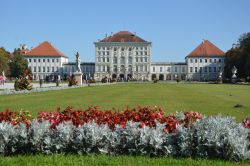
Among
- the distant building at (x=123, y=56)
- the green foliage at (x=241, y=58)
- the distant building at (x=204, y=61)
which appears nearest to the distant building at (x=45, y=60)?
the distant building at (x=123, y=56)

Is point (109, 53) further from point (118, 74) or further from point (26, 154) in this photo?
point (26, 154)

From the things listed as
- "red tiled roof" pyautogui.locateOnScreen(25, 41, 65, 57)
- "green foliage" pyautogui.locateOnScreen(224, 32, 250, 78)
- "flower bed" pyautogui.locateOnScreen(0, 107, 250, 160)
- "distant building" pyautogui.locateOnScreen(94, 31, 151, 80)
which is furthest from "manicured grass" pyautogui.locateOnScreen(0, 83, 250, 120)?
"red tiled roof" pyautogui.locateOnScreen(25, 41, 65, 57)

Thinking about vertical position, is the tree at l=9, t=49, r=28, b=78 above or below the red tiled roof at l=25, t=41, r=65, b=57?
below

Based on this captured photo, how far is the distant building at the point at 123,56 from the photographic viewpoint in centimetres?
11425

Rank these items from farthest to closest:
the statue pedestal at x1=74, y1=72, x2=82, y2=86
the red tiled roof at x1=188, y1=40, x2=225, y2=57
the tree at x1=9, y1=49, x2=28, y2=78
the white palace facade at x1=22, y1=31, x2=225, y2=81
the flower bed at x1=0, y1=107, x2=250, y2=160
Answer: the white palace facade at x1=22, y1=31, x2=225, y2=81
the red tiled roof at x1=188, y1=40, x2=225, y2=57
the tree at x1=9, y1=49, x2=28, y2=78
the statue pedestal at x1=74, y1=72, x2=82, y2=86
the flower bed at x1=0, y1=107, x2=250, y2=160

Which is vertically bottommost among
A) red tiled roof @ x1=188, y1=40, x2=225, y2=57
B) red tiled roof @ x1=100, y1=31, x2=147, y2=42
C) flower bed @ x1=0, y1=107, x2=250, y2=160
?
flower bed @ x1=0, y1=107, x2=250, y2=160

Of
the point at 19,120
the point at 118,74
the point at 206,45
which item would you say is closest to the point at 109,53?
the point at 118,74

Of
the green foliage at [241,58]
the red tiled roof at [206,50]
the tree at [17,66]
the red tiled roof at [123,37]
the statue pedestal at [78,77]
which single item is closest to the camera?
the statue pedestal at [78,77]

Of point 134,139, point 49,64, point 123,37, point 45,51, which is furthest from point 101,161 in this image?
point 45,51

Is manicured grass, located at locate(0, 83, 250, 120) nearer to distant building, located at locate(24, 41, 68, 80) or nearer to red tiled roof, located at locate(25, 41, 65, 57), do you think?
distant building, located at locate(24, 41, 68, 80)

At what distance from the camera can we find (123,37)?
11512cm

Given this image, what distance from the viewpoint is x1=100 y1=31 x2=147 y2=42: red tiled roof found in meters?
115

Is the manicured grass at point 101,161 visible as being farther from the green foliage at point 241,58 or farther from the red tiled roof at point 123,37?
the red tiled roof at point 123,37

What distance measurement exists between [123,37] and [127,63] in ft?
21.8
